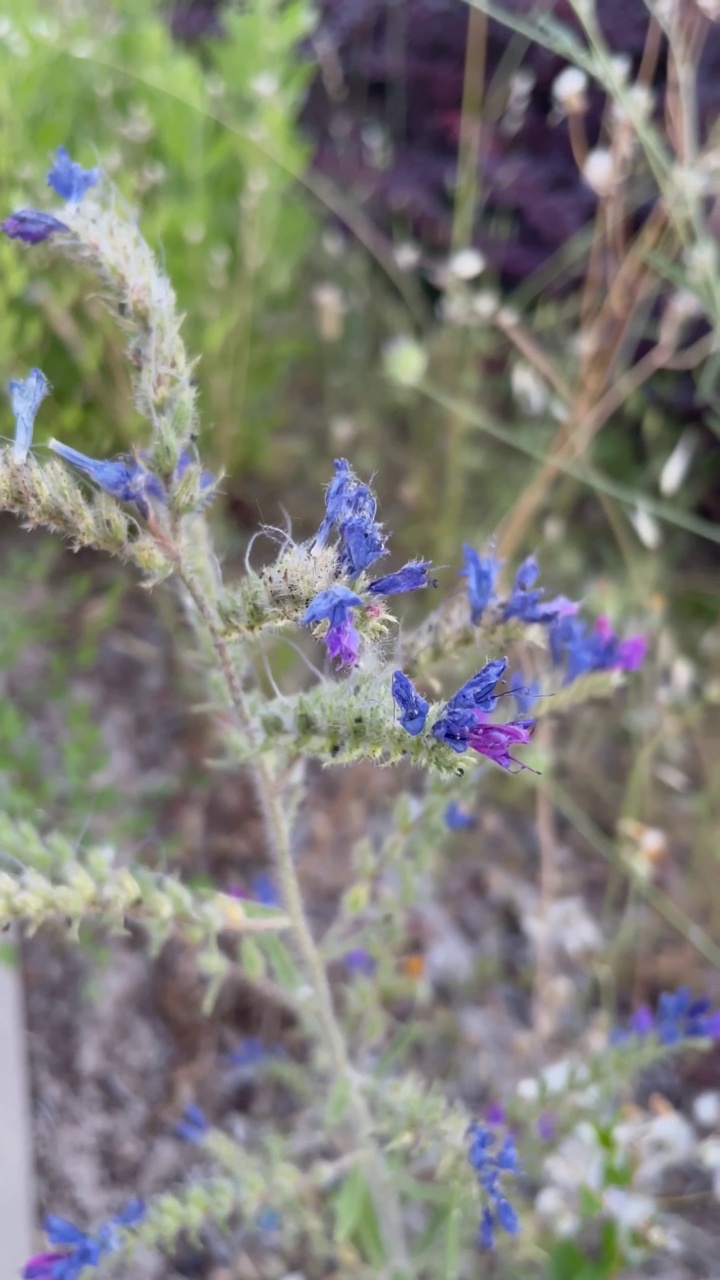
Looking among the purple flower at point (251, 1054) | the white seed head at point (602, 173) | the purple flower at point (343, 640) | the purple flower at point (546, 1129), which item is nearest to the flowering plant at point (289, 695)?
the purple flower at point (343, 640)

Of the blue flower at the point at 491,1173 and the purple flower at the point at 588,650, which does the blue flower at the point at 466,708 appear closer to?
the purple flower at the point at 588,650

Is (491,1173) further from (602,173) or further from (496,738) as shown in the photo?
(602,173)

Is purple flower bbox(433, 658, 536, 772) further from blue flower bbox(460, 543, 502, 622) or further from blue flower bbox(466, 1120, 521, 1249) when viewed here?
blue flower bbox(466, 1120, 521, 1249)

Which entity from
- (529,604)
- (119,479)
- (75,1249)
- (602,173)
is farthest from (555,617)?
(602,173)

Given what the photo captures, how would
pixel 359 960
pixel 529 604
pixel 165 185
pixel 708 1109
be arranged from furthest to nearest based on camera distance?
pixel 165 185 < pixel 359 960 < pixel 708 1109 < pixel 529 604

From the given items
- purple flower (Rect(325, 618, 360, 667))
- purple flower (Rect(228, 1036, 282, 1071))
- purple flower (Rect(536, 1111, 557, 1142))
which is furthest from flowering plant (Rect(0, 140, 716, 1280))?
purple flower (Rect(228, 1036, 282, 1071))

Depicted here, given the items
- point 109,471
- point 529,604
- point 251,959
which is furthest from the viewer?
point 251,959

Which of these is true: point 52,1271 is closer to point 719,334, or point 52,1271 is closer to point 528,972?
point 528,972
